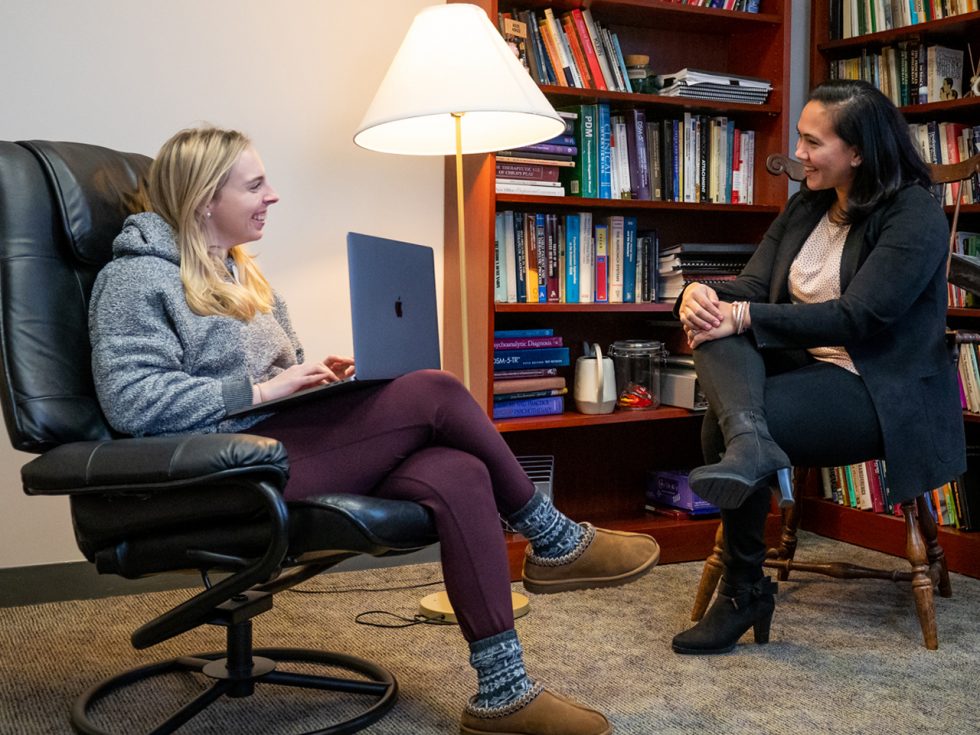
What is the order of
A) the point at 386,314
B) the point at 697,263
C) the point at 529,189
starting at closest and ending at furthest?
the point at 386,314
the point at 529,189
the point at 697,263

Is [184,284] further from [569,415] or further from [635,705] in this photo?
[569,415]

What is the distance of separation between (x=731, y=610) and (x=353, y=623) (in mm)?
809

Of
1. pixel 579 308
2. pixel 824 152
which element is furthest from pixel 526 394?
pixel 824 152

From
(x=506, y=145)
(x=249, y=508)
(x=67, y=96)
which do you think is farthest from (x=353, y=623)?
(x=67, y=96)

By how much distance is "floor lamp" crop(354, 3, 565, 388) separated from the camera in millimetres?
2291

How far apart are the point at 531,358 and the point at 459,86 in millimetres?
791

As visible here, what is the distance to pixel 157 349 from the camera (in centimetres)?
168

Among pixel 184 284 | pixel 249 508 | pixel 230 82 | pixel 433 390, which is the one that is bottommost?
pixel 249 508

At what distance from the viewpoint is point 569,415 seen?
2.85 meters

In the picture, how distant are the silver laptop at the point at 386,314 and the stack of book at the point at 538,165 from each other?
867 mm

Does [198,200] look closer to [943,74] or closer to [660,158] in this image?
[660,158]

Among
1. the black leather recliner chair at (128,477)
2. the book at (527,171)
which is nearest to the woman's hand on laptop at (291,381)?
the black leather recliner chair at (128,477)

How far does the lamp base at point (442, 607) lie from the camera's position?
2373 mm

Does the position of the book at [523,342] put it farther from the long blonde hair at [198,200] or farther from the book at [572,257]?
the long blonde hair at [198,200]
